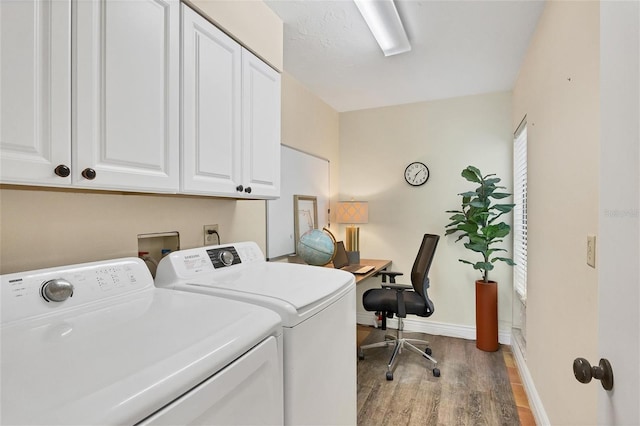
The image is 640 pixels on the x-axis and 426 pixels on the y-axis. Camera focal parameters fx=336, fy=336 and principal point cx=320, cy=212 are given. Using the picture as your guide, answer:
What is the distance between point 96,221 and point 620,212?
1610 mm

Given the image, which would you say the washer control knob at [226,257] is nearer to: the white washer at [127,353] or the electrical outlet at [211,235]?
the electrical outlet at [211,235]

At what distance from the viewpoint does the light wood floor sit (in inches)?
84.7

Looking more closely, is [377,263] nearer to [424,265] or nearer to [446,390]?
[424,265]

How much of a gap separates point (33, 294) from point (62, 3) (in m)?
0.82

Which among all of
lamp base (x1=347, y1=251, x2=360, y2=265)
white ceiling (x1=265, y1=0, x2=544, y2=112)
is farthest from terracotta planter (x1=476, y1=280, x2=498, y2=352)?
white ceiling (x1=265, y1=0, x2=544, y2=112)

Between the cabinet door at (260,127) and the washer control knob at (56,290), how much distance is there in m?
0.84

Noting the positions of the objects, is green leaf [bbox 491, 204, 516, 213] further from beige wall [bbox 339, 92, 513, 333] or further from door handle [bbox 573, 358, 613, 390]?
door handle [bbox 573, 358, 613, 390]

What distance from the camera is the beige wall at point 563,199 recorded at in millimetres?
1287

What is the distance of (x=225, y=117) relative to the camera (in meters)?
1.54

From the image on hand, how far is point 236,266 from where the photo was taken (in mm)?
1685

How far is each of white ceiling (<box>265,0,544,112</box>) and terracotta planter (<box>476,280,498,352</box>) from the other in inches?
75.1

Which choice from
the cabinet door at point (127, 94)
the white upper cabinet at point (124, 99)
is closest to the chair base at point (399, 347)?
the white upper cabinet at point (124, 99)

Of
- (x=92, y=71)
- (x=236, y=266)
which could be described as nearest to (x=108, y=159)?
(x=92, y=71)

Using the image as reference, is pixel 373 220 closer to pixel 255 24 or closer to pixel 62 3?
pixel 255 24
